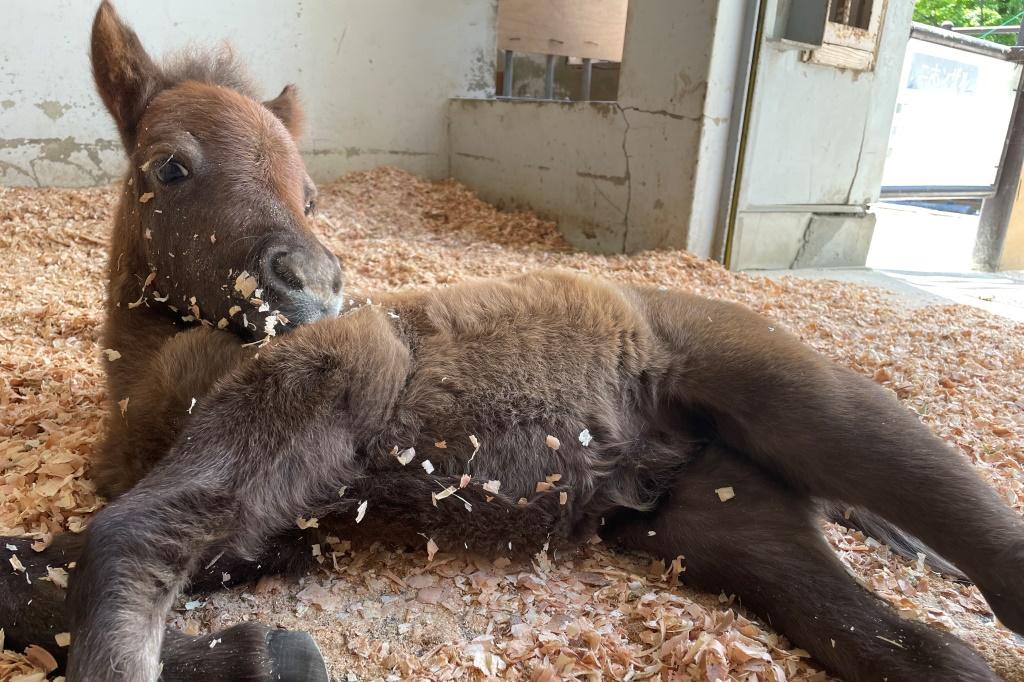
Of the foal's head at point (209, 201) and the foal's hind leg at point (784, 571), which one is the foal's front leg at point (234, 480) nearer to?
the foal's head at point (209, 201)

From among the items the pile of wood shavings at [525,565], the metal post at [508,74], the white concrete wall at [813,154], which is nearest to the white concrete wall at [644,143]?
the white concrete wall at [813,154]

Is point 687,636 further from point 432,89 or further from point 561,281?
point 432,89

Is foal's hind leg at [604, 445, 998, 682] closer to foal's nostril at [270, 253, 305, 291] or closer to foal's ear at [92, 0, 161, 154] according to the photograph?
foal's nostril at [270, 253, 305, 291]

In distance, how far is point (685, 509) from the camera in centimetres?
237

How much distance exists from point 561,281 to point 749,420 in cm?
76

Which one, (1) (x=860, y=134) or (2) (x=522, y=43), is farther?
(2) (x=522, y=43)

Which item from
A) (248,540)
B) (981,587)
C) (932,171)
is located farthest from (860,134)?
(248,540)

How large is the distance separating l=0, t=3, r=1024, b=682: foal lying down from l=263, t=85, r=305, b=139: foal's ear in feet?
1.65

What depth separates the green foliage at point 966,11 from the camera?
25.0 metres

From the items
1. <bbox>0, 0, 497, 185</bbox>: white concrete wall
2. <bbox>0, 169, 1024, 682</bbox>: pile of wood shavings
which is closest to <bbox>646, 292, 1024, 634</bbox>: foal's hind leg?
<bbox>0, 169, 1024, 682</bbox>: pile of wood shavings

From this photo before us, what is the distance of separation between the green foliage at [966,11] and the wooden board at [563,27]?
788 inches

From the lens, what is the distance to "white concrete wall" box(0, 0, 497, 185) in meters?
6.81

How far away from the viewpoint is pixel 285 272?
7.16 feet

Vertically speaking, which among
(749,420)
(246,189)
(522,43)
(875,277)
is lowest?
(875,277)
